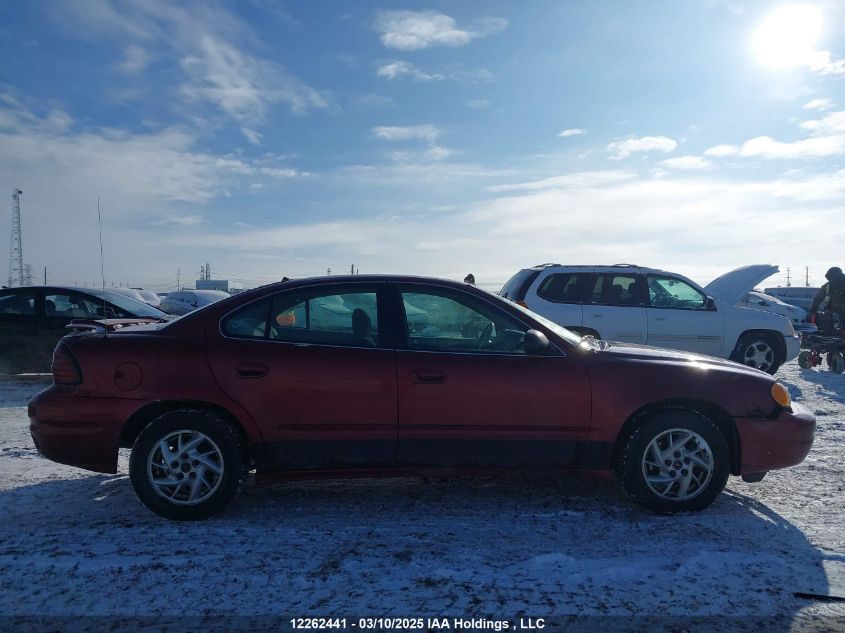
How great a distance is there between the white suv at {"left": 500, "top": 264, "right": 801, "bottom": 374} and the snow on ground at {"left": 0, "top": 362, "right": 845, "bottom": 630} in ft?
15.8

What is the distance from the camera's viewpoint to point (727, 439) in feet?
13.8

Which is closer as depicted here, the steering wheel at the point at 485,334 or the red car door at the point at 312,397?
the red car door at the point at 312,397

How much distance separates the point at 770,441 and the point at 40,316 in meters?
9.19

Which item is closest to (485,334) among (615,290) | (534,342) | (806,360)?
(534,342)

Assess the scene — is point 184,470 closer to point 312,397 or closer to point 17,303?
point 312,397

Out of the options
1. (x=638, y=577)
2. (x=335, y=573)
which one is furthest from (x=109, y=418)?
(x=638, y=577)

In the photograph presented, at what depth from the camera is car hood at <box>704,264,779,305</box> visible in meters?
11.5

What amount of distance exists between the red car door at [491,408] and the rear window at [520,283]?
5565mm

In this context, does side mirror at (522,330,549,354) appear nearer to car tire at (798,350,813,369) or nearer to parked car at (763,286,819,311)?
car tire at (798,350,813,369)

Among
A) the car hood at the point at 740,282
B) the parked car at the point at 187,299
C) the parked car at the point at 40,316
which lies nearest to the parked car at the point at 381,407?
the parked car at the point at 40,316

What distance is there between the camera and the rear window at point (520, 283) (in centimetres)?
967

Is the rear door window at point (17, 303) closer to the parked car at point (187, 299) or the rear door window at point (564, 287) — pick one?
the rear door window at point (564, 287)

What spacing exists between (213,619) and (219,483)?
1193 millimetres

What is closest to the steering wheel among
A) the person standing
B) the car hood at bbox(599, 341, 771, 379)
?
the car hood at bbox(599, 341, 771, 379)
